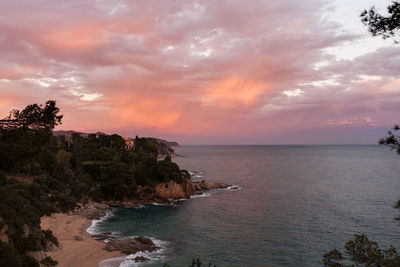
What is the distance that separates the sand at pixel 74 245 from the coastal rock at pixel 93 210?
118 inches

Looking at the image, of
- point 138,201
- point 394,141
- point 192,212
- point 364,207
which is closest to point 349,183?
point 364,207

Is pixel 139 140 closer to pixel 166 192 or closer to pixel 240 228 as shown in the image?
pixel 166 192

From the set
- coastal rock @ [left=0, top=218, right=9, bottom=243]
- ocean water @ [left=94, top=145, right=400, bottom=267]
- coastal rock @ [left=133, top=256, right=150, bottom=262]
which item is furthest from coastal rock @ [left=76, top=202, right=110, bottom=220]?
coastal rock @ [left=0, top=218, right=9, bottom=243]

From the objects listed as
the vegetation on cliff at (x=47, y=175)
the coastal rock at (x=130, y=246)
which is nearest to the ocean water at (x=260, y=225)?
the coastal rock at (x=130, y=246)

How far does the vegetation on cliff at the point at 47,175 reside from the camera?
68.6 feet

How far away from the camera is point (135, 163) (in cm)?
8281

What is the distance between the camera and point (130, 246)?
3628 cm

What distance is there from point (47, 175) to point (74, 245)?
109 feet

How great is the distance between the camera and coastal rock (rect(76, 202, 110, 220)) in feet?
176

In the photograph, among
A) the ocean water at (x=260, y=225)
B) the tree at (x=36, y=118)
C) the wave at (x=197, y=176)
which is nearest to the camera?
the tree at (x=36, y=118)

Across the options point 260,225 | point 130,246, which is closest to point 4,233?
point 130,246

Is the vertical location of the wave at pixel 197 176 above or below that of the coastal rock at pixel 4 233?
below

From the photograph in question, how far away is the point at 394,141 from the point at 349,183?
10243cm

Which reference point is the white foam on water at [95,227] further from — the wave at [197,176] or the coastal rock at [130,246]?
the wave at [197,176]
